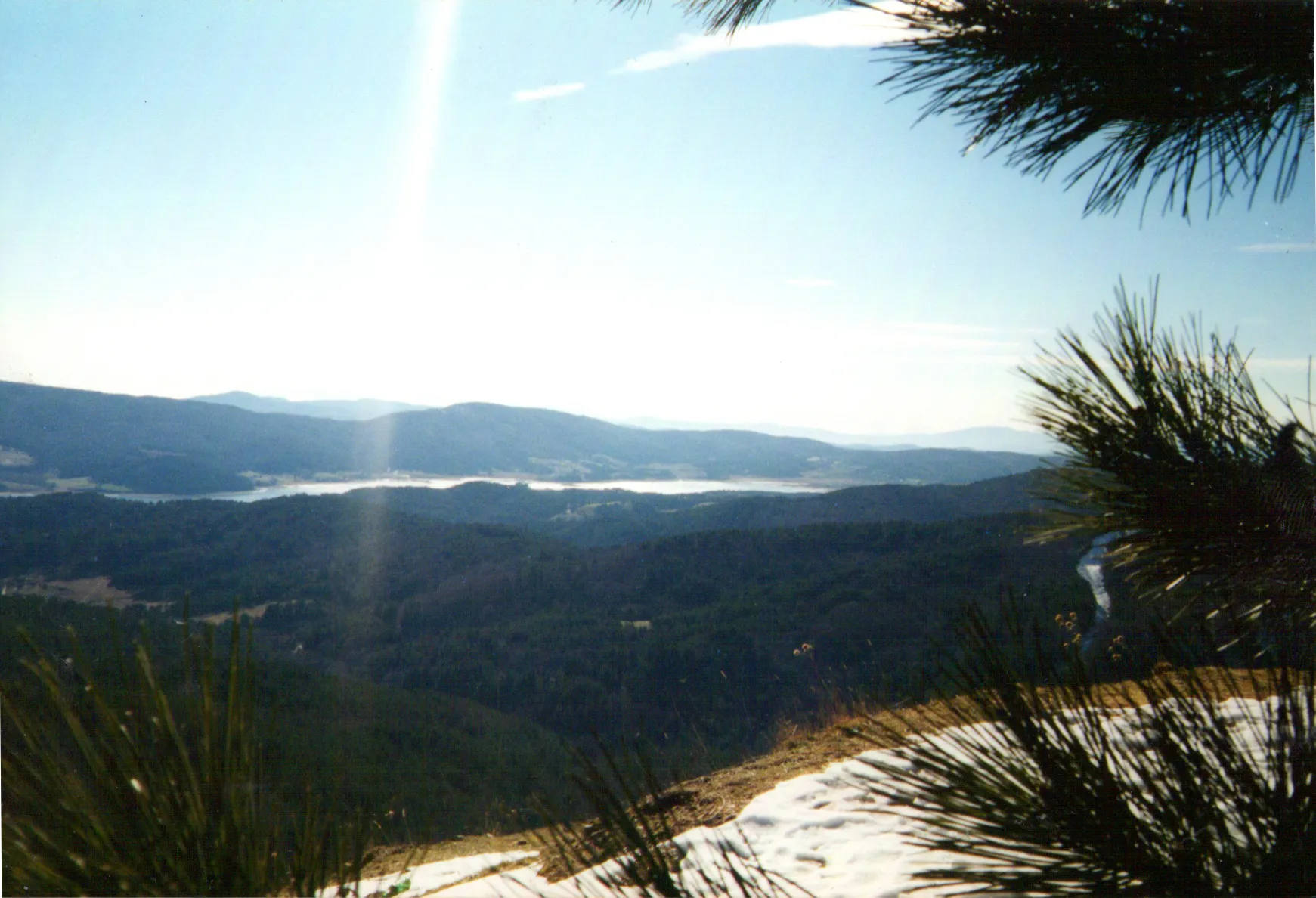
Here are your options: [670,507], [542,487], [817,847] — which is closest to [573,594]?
[817,847]

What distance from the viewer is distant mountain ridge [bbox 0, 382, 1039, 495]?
277 feet

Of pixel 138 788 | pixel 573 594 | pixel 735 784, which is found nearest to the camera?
pixel 138 788

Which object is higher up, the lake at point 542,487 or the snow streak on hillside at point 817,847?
the snow streak on hillside at point 817,847

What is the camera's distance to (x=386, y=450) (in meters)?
122

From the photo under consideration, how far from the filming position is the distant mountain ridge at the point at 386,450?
277 feet

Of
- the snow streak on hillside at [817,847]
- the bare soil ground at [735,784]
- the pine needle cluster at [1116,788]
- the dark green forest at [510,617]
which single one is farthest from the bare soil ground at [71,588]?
the pine needle cluster at [1116,788]

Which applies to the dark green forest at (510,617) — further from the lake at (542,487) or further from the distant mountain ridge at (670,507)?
the lake at (542,487)

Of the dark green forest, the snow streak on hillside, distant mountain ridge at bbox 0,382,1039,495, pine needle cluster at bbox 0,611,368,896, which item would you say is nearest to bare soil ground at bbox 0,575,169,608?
the dark green forest

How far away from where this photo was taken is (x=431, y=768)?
14.6 m

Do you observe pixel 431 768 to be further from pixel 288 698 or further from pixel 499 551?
pixel 499 551

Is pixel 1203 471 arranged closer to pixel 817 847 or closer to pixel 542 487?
pixel 817 847

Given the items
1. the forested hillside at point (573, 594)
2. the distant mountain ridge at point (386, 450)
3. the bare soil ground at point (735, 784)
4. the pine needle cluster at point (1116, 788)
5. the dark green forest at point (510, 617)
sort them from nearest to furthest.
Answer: the pine needle cluster at point (1116, 788), the bare soil ground at point (735, 784), the dark green forest at point (510, 617), the forested hillside at point (573, 594), the distant mountain ridge at point (386, 450)

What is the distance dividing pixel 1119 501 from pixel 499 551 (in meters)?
43.0

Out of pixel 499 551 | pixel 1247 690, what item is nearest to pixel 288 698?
pixel 1247 690
